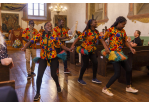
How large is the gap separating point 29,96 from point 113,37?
1941 mm

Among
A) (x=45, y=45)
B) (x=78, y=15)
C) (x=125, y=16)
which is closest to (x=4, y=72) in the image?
(x=45, y=45)

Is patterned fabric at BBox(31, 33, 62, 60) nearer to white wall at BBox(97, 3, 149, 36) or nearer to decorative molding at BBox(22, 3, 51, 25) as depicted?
white wall at BBox(97, 3, 149, 36)

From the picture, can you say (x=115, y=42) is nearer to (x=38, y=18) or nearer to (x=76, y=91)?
(x=76, y=91)

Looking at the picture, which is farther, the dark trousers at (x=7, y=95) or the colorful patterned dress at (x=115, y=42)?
the colorful patterned dress at (x=115, y=42)

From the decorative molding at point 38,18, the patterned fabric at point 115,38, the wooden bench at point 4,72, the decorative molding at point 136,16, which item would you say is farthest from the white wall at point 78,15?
the wooden bench at point 4,72

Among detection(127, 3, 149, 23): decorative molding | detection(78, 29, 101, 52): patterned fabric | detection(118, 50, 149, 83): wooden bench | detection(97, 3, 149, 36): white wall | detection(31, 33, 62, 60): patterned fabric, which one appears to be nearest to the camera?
detection(31, 33, 62, 60): patterned fabric

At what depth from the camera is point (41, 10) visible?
1513 centimetres

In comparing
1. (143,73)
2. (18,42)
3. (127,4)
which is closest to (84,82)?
(143,73)

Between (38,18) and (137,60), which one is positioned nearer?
(137,60)

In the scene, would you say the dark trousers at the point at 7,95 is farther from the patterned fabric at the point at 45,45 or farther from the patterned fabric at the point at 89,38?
the patterned fabric at the point at 89,38

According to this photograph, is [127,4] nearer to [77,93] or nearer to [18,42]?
[77,93]

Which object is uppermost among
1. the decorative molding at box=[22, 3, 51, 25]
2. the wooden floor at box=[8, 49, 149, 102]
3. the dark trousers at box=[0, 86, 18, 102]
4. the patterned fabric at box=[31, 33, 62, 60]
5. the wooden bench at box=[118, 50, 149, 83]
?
the decorative molding at box=[22, 3, 51, 25]

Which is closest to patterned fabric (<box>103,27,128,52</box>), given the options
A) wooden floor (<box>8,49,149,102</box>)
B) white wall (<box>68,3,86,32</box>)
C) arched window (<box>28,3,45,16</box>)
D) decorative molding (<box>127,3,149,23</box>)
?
wooden floor (<box>8,49,149,102</box>)

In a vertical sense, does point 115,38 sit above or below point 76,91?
above
